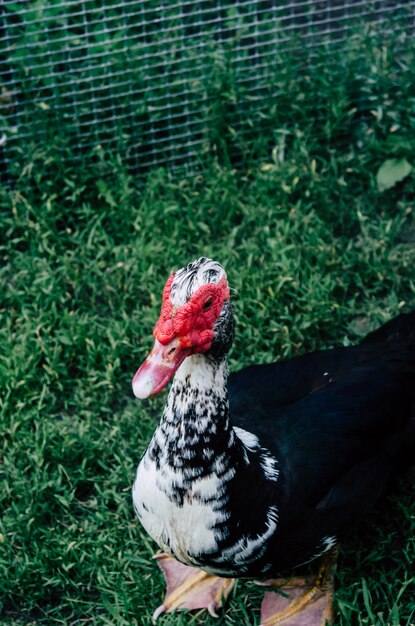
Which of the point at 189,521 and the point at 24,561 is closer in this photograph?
the point at 189,521

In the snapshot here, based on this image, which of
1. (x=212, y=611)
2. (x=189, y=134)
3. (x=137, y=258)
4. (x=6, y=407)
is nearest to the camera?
(x=212, y=611)

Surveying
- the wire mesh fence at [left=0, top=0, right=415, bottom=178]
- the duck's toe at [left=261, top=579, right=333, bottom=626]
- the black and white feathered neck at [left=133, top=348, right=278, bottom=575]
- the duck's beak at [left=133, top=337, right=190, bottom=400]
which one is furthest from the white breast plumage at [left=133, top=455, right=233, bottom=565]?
the wire mesh fence at [left=0, top=0, right=415, bottom=178]

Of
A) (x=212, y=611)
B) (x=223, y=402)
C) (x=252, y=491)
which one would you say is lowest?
(x=212, y=611)

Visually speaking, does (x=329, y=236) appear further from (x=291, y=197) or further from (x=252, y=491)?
(x=252, y=491)

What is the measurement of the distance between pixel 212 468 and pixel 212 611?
73 centimetres

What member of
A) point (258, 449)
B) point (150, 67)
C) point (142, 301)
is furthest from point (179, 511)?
point (150, 67)

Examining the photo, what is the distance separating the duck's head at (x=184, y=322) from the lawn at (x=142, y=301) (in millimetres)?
1019

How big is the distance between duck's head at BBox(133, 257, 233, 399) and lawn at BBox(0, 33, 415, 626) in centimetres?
102

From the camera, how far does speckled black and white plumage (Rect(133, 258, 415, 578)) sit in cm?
286

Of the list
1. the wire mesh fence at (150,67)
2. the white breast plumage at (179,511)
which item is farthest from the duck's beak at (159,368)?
the wire mesh fence at (150,67)

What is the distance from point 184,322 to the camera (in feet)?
8.73

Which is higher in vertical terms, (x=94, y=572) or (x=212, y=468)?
(x=212, y=468)

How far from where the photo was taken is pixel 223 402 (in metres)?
2.88

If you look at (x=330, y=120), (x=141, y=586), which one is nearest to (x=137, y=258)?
(x=330, y=120)
